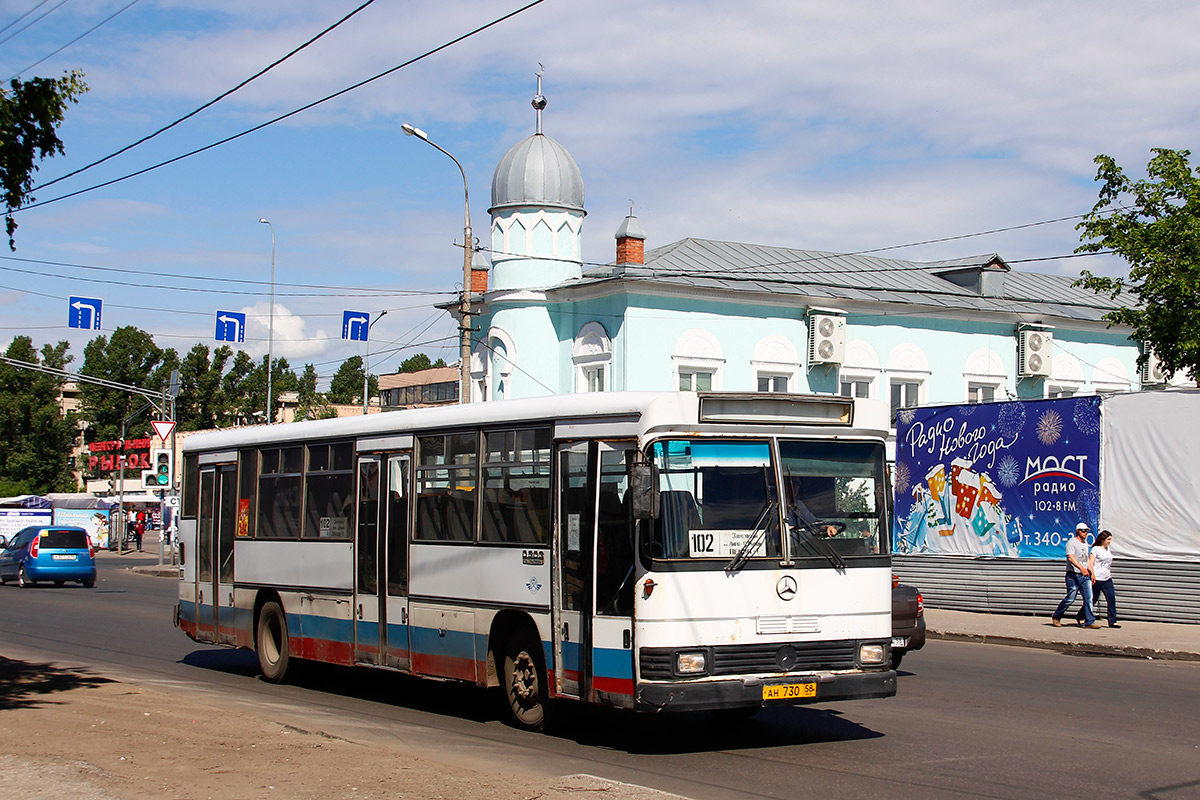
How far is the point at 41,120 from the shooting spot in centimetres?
1155

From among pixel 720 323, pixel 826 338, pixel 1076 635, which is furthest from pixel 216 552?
pixel 826 338

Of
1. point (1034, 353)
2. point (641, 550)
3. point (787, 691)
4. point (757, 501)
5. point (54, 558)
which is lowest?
point (54, 558)

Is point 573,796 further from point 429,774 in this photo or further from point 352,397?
point 352,397

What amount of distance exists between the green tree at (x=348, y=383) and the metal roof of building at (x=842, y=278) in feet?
359

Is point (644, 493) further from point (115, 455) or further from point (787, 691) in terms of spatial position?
point (115, 455)

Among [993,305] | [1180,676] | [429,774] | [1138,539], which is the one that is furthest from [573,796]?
[993,305]

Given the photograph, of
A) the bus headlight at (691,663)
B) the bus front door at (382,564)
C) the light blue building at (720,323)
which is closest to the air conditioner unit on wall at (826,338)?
the light blue building at (720,323)

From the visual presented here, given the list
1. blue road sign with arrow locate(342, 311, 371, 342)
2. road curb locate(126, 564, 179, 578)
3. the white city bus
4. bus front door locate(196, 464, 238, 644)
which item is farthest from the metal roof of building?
the white city bus

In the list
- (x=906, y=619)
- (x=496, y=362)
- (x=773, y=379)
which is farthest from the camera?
(x=496, y=362)

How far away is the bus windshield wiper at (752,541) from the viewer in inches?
376

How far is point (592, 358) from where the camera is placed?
39.9 meters

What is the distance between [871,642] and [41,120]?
852cm

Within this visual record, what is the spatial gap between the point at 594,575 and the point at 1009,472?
1564 cm

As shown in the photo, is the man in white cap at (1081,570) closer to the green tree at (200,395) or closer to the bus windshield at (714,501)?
the bus windshield at (714,501)
